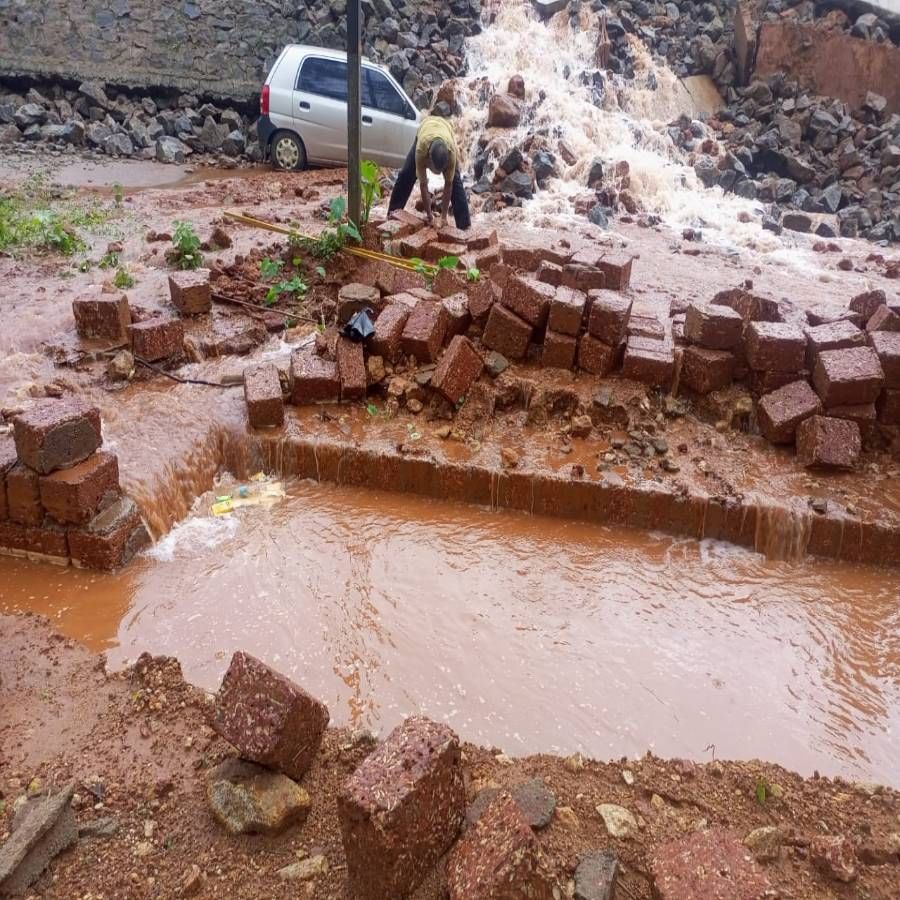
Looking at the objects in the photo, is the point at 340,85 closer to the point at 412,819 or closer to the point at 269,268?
the point at 269,268

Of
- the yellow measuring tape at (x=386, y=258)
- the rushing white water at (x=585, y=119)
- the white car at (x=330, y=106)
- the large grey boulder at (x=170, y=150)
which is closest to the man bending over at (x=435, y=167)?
the yellow measuring tape at (x=386, y=258)

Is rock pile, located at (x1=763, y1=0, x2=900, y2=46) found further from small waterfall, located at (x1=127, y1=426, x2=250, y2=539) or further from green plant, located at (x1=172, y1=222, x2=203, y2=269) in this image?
small waterfall, located at (x1=127, y1=426, x2=250, y2=539)

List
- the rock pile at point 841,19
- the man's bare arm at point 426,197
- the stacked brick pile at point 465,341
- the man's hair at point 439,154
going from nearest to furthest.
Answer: the stacked brick pile at point 465,341
the man's hair at point 439,154
the man's bare arm at point 426,197
the rock pile at point 841,19

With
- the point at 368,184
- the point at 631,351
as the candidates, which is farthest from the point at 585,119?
the point at 631,351

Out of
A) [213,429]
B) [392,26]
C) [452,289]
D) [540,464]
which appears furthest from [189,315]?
[392,26]

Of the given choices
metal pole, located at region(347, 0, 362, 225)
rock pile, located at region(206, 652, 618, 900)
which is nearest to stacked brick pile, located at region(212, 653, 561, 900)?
rock pile, located at region(206, 652, 618, 900)

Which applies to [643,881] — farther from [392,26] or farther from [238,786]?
[392,26]

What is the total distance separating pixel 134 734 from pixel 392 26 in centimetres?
1479

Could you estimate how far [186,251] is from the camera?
25.8 ft

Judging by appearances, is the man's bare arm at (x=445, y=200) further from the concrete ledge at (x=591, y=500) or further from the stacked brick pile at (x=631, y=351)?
the concrete ledge at (x=591, y=500)

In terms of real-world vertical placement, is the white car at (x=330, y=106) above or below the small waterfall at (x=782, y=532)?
above

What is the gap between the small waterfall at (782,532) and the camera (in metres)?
4.93

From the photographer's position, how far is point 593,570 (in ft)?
15.4

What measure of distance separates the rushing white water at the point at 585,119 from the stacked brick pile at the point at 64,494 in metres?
8.05
